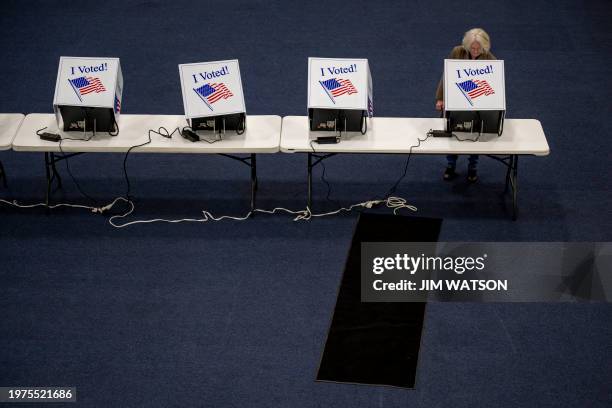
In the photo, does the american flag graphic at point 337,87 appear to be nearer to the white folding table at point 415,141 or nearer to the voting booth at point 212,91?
the white folding table at point 415,141

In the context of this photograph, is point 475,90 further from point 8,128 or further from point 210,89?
point 8,128

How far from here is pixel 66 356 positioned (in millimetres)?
4902

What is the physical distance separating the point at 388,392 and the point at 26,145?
3187 mm

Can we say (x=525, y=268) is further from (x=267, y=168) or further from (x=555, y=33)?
(x=555, y=33)

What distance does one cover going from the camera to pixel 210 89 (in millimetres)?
5742

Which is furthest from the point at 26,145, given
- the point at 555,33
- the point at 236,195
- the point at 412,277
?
the point at 555,33

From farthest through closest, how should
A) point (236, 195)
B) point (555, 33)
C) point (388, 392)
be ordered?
point (555, 33) → point (236, 195) → point (388, 392)

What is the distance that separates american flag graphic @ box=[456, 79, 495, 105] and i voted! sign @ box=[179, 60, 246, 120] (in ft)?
5.38

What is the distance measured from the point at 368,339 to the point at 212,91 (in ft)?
7.07

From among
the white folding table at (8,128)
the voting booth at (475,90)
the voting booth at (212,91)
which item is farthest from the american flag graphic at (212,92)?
the voting booth at (475,90)

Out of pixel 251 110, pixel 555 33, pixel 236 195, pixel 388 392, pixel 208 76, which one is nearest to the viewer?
pixel 388 392

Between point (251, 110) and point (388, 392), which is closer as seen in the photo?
point (388, 392)

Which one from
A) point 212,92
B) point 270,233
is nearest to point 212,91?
point 212,92

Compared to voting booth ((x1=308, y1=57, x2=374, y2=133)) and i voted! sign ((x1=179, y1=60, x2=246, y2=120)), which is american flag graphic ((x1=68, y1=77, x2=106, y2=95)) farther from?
voting booth ((x1=308, y1=57, x2=374, y2=133))
